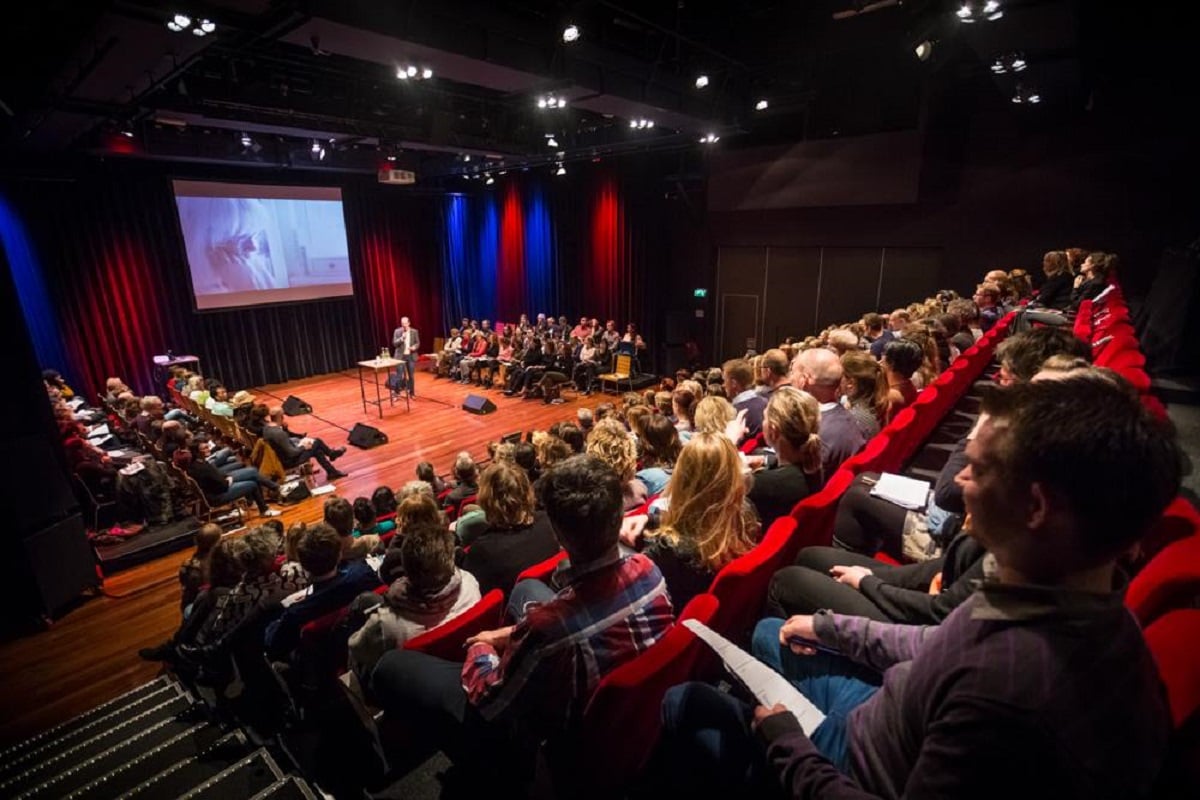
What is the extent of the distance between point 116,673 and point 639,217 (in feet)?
33.6

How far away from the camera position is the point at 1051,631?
0.77 metres

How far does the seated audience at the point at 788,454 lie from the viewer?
2379mm

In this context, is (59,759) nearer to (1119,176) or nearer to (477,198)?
(1119,176)

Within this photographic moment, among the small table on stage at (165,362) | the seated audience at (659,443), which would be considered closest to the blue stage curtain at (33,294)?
the small table on stage at (165,362)

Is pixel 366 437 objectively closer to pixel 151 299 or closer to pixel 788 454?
pixel 151 299

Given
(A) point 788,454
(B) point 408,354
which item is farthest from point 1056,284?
(B) point 408,354

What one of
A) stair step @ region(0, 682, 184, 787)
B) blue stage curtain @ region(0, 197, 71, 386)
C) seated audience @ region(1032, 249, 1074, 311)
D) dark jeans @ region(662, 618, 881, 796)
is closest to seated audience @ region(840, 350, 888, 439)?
dark jeans @ region(662, 618, 881, 796)

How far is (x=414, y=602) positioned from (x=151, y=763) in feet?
5.75

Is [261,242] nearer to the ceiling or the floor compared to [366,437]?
nearer to the ceiling

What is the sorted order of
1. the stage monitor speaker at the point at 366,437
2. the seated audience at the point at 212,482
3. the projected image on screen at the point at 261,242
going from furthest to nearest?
1. the projected image on screen at the point at 261,242
2. the stage monitor speaker at the point at 366,437
3. the seated audience at the point at 212,482

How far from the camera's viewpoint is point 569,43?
18.3 feet

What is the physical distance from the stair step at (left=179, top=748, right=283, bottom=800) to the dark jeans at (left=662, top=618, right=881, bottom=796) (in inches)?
79.0

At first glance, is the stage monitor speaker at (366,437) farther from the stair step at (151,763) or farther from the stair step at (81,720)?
the stair step at (151,763)

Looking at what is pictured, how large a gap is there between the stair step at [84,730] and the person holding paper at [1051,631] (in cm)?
393
